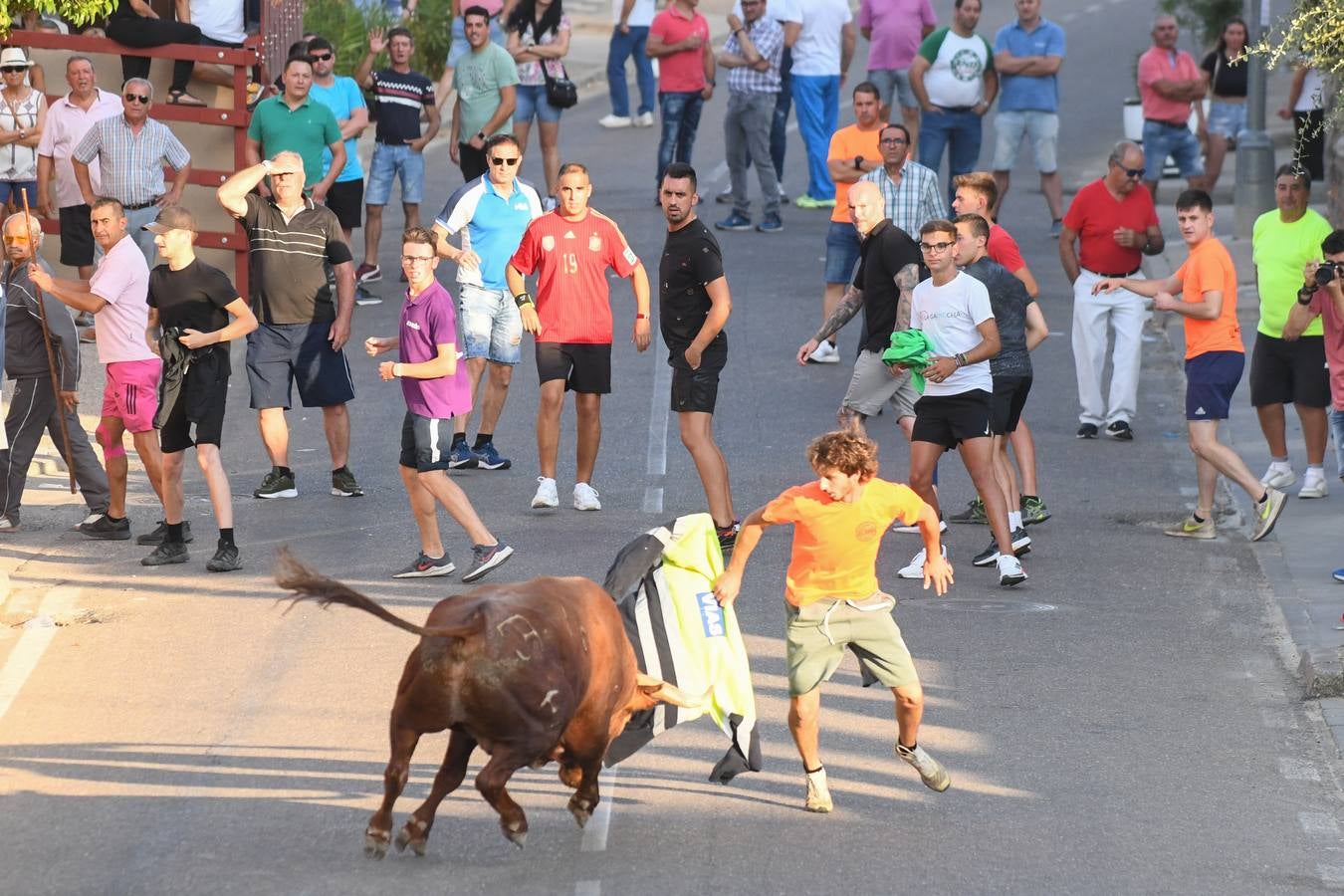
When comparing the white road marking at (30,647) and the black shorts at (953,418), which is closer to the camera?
the white road marking at (30,647)

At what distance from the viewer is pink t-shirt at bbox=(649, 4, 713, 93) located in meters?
19.3

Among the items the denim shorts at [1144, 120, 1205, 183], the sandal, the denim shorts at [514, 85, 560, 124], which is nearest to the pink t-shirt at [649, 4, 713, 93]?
the denim shorts at [514, 85, 560, 124]

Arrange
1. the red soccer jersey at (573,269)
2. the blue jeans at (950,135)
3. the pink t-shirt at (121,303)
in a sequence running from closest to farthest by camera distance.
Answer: the pink t-shirt at (121,303) → the red soccer jersey at (573,269) → the blue jeans at (950,135)

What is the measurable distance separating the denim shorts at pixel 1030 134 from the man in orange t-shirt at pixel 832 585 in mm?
12455

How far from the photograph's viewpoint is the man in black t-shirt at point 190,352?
10.5 m

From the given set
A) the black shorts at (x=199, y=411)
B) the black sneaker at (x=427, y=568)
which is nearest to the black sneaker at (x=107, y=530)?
the black shorts at (x=199, y=411)

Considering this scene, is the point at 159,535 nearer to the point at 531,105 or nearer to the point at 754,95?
the point at 531,105

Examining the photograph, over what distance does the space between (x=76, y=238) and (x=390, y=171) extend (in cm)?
288

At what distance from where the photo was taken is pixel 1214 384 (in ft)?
36.2

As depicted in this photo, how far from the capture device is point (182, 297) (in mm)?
10531

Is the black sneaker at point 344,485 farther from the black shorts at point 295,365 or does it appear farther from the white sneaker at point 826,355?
the white sneaker at point 826,355

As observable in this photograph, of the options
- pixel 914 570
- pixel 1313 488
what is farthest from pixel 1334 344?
pixel 914 570

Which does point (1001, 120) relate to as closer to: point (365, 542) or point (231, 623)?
point (365, 542)

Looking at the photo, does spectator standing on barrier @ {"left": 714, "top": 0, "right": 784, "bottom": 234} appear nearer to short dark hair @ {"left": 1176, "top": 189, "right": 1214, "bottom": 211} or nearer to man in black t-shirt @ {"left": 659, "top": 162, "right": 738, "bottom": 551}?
man in black t-shirt @ {"left": 659, "top": 162, "right": 738, "bottom": 551}
